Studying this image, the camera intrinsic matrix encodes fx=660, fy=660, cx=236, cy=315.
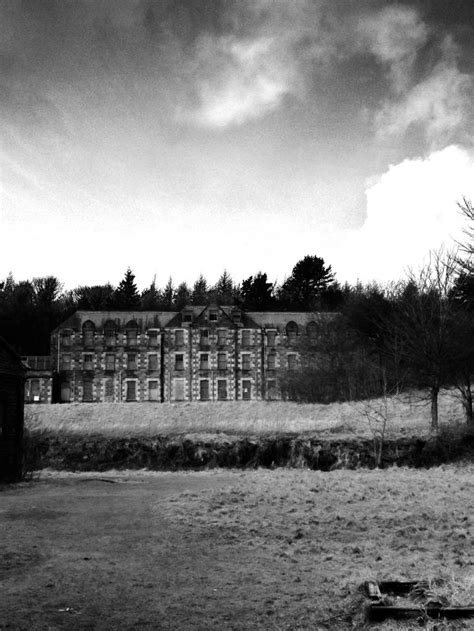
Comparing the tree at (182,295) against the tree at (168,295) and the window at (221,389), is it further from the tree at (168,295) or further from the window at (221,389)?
the window at (221,389)

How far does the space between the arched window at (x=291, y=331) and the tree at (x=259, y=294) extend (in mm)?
28835

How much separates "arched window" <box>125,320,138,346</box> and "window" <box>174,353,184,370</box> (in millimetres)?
4565

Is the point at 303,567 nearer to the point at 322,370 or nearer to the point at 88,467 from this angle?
the point at 88,467

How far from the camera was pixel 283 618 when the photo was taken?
773 cm

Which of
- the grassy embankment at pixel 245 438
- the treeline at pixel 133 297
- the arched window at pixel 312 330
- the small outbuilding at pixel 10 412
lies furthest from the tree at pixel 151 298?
the small outbuilding at pixel 10 412

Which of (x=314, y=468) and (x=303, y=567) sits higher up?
(x=303, y=567)

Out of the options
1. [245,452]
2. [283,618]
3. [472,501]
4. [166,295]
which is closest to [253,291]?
[166,295]

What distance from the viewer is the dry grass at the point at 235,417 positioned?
127 ft

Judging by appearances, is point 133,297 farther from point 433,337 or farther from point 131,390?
point 433,337

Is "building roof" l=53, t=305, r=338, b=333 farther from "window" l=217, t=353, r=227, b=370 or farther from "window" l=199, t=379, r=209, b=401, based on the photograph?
"window" l=199, t=379, r=209, b=401

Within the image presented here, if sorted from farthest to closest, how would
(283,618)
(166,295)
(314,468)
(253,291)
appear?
(166,295)
(253,291)
(314,468)
(283,618)

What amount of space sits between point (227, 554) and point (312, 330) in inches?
2186

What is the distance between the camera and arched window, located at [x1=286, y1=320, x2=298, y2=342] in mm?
69438

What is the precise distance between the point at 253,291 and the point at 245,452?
67.4 meters
